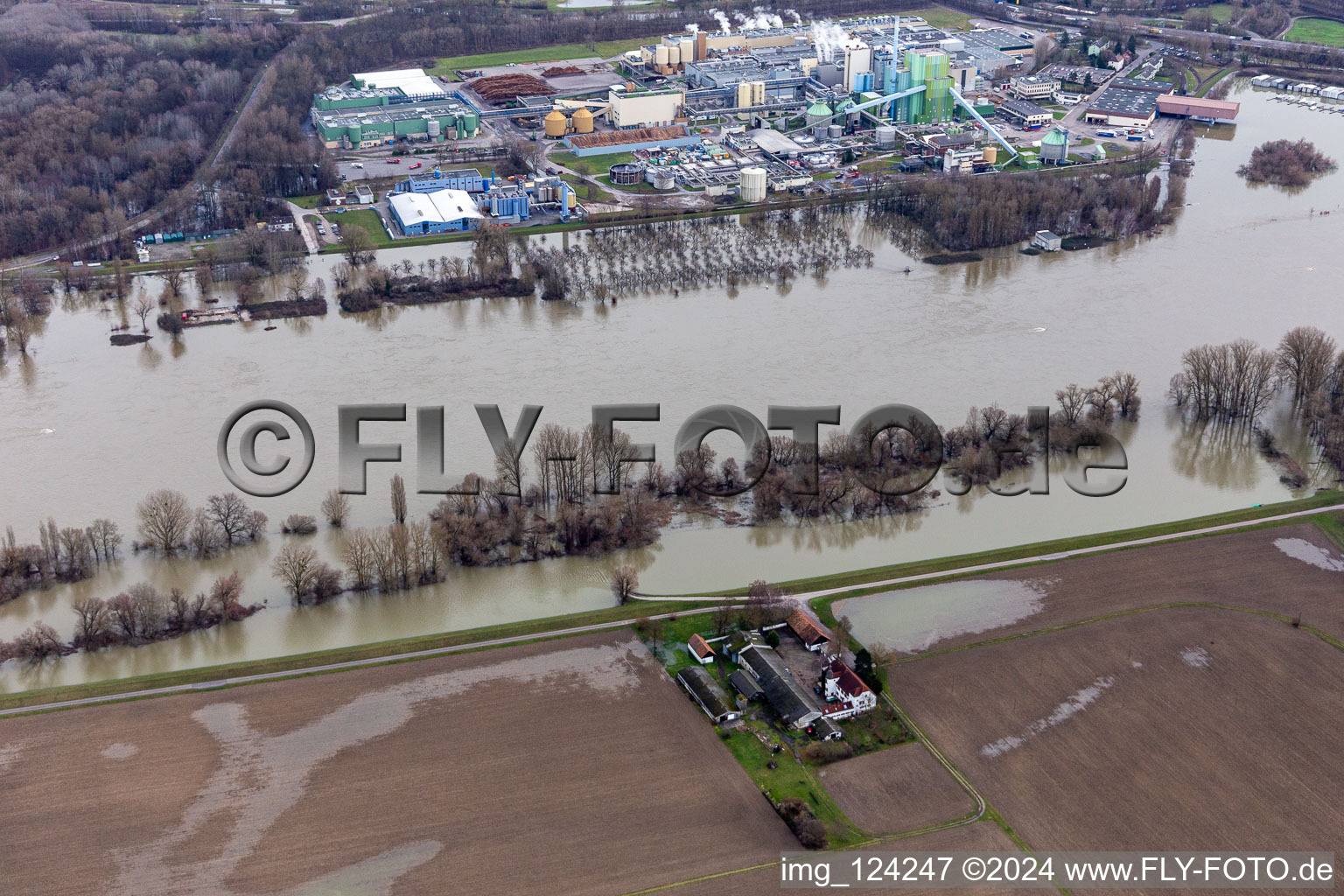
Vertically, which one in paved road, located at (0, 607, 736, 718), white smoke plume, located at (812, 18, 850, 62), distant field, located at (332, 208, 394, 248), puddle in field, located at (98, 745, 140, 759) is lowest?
puddle in field, located at (98, 745, 140, 759)

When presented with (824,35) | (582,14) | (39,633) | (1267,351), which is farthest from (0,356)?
(582,14)

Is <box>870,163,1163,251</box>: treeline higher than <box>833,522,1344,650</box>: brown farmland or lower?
higher

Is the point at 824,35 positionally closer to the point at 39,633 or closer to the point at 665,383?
the point at 665,383

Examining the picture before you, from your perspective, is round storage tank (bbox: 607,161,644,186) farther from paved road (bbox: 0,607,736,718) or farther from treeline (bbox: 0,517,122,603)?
paved road (bbox: 0,607,736,718)

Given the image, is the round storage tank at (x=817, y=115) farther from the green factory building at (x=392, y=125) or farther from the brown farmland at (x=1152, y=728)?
→ the brown farmland at (x=1152, y=728)

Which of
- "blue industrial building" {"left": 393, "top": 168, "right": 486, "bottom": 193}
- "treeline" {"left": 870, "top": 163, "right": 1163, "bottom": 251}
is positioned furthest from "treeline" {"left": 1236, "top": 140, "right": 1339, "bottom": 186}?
"blue industrial building" {"left": 393, "top": 168, "right": 486, "bottom": 193}

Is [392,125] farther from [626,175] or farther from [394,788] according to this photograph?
[394,788]

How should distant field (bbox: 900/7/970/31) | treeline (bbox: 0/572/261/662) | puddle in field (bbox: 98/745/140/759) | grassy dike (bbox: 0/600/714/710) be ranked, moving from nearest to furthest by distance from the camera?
1. puddle in field (bbox: 98/745/140/759)
2. grassy dike (bbox: 0/600/714/710)
3. treeline (bbox: 0/572/261/662)
4. distant field (bbox: 900/7/970/31)

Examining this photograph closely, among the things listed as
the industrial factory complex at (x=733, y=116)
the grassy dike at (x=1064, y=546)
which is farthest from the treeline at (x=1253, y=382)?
the industrial factory complex at (x=733, y=116)
